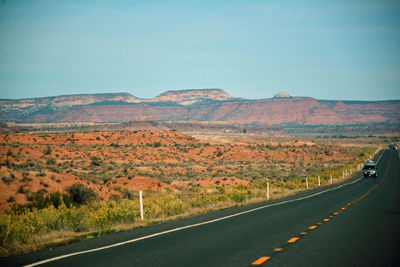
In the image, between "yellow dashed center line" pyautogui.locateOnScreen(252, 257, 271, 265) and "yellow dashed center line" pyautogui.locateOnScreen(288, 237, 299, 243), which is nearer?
"yellow dashed center line" pyautogui.locateOnScreen(252, 257, 271, 265)

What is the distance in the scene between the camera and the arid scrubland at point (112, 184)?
13.4 meters

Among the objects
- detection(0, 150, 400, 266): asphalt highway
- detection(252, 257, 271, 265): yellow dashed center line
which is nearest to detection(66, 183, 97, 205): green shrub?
detection(0, 150, 400, 266): asphalt highway

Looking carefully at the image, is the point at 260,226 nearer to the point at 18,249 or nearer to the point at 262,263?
the point at 262,263

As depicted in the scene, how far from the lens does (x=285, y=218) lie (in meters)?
15.1

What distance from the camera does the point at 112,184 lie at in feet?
114

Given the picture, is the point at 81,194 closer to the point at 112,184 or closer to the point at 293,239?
the point at 112,184

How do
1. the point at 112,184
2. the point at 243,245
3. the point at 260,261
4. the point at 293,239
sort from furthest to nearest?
the point at 112,184
the point at 293,239
the point at 243,245
the point at 260,261

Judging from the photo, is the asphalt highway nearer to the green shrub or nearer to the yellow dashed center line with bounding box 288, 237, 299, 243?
the yellow dashed center line with bounding box 288, 237, 299, 243

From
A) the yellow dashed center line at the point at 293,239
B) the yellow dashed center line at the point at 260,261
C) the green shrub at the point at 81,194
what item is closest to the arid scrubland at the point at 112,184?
the green shrub at the point at 81,194

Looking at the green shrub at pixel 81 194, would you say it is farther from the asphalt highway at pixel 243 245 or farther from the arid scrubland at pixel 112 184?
the asphalt highway at pixel 243 245

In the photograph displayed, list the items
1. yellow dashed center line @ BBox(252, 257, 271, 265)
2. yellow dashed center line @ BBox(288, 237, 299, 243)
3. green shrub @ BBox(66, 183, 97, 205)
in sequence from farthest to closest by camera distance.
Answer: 1. green shrub @ BBox(66, 183, 97, 205)
2. yellow dashed center line @ BBox(288, 237, 299, 243)
3. yellow dashed center line @ BBox(252, 257, 271, 265)

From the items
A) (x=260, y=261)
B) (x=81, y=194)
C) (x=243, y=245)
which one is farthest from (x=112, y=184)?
(x=260, y=261)

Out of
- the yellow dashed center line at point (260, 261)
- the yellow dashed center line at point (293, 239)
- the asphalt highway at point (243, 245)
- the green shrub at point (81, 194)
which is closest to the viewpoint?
the yellow dashed center line at point (260, 261)

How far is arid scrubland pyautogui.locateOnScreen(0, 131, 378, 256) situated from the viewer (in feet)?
43.8
